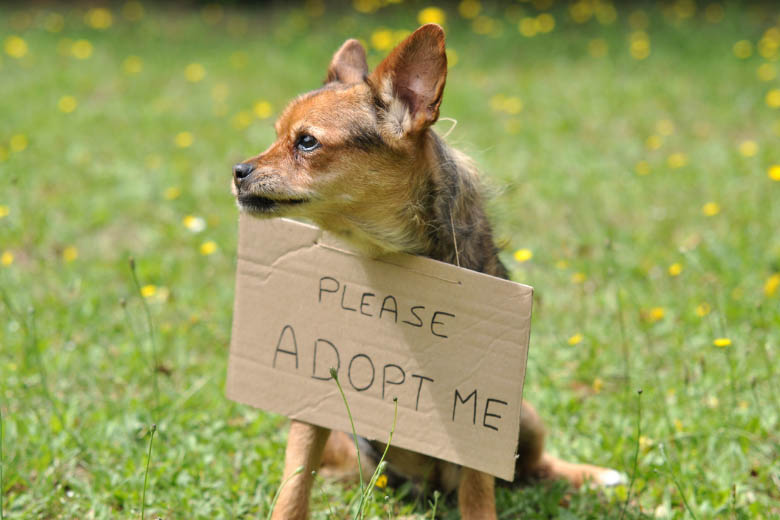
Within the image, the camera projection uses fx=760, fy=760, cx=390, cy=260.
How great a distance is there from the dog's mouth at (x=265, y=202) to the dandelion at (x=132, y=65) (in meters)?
6.43

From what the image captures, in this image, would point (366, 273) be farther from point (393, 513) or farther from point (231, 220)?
point (231, 220)

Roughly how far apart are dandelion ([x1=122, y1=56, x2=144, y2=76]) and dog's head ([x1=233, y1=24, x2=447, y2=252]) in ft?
20.9

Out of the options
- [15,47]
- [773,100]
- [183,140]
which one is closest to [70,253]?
[183,140]

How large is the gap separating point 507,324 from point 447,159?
2.17 ft

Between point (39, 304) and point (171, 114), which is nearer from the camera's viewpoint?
point (39, 304)

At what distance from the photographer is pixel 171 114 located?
7055 mm

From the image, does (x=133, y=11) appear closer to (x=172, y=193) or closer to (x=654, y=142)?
(x=172, y=193)

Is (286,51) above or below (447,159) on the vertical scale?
below

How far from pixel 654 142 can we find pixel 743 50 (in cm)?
253

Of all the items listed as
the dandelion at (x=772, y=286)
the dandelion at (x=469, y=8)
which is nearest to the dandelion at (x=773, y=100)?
the dandelion at (x=772, y=286)

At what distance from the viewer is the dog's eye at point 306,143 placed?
8.09 feet

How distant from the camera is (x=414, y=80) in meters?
2.41

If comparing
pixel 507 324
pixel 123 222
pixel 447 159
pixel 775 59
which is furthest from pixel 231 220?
pixel 775 59

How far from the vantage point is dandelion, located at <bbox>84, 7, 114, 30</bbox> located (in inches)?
390
